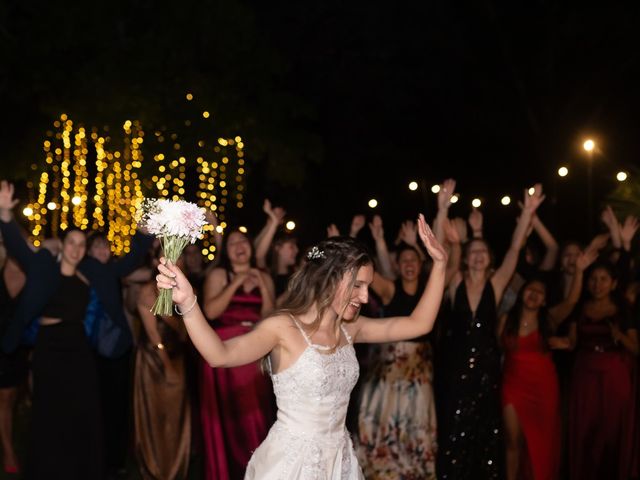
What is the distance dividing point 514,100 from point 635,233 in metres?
12.7

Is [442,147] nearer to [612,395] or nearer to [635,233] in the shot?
[635,233]

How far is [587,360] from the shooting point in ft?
31.1

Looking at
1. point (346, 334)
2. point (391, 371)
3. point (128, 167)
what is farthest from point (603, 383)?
point (128, 167)

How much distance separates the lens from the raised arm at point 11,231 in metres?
8.25

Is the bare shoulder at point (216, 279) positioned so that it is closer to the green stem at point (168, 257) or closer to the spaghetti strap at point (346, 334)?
the spaghetti strap at point (346, 334)

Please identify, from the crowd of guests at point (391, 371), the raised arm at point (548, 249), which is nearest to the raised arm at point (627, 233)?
the crowd of guests at point (391, 371)

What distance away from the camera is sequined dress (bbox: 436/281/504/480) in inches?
353

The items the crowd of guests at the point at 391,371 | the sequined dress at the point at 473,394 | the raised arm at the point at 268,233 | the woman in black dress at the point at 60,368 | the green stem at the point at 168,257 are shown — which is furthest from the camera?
the raised arm at the point at 268,233

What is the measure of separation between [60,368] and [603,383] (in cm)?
424

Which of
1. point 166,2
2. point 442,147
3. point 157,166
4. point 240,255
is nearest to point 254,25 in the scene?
point 166,2

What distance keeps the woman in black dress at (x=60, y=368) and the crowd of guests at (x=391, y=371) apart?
0.01 metres

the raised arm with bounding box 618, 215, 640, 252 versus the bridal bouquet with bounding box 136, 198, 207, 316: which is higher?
the raised arm with bounding box 618, 215, 640, 252

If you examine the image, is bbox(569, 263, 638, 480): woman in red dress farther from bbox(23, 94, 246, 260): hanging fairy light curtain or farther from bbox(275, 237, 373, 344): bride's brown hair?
bbox(23, 94, 246, 260): hanging fairy light curtain

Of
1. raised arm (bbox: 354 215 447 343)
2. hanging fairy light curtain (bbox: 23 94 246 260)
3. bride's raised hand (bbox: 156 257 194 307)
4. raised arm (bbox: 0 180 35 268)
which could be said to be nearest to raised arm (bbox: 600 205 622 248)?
raised arm (bbox: 0 180 35 268)
